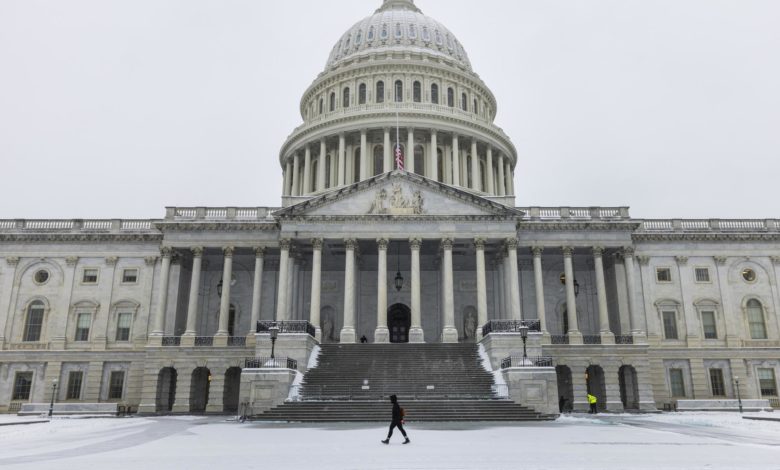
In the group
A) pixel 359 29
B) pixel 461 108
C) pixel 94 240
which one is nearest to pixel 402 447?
pixel 94 240

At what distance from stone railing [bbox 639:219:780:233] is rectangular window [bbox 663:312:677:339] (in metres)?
6.60

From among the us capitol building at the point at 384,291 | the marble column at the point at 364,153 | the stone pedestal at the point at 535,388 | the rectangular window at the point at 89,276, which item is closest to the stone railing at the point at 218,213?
the us capitol building at the point at 384,291

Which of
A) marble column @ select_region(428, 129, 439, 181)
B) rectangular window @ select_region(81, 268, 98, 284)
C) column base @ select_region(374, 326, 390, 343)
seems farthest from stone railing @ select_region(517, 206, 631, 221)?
rectangular window @ select_region(81, 268, 98, 284)

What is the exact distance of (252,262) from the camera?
51.3 metres

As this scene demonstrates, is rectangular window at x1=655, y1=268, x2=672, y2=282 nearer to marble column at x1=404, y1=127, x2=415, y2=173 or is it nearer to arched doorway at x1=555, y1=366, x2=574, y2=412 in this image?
arched doorway at x1=555, y1=366, x2=574, y2=412

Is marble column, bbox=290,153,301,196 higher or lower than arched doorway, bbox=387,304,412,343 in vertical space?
higher

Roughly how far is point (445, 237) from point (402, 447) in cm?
2872

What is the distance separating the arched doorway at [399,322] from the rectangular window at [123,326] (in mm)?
20328

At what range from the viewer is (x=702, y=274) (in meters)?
49.9

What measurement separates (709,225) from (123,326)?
47.0 m

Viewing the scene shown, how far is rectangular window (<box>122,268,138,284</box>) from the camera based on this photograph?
1959 inches

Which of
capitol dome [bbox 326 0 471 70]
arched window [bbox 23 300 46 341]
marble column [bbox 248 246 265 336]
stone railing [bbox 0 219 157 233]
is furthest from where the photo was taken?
capitol dome [bbox 326 0 471 70]

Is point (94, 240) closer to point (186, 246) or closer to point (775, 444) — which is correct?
point (186, 246)

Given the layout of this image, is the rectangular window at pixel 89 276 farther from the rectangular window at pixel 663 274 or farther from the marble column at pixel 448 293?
the rectangular window at pixel 663 274
